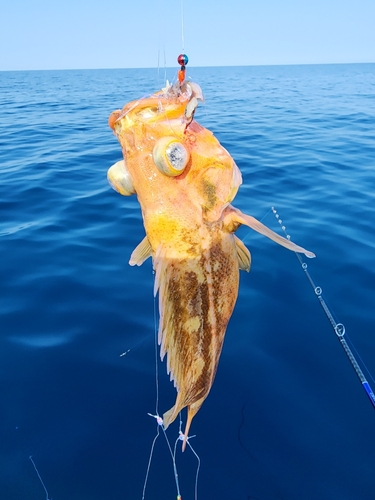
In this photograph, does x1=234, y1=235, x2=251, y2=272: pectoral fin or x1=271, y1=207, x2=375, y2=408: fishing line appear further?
x1=271, y1=207, x2=375, y2=408: fishing line

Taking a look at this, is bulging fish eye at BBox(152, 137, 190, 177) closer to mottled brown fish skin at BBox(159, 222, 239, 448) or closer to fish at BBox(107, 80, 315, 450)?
fish at BBox(107, 80, 315, 450)

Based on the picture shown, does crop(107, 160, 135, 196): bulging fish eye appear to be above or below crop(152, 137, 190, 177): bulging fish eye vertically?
below

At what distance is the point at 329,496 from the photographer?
3.87 metres

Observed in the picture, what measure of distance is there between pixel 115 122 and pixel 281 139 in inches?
600

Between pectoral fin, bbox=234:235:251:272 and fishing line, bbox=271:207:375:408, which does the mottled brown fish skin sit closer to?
pectoral fin, bbox=234:235:251:272

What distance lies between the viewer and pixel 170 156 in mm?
2311

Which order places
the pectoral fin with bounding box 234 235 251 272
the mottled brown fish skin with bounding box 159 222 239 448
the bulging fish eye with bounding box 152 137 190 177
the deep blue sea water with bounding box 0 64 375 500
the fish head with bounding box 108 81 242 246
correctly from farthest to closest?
the deep blue sea water with bounding box 0 64 375 500, the pectoral fin with bounding box 234 235 251 272, the mottled brown fish skin with bounding box 159 222 239 448, the fish head with bounding box 108 81 242 246, the bulging fish eye with bounding box 152 137 190 177

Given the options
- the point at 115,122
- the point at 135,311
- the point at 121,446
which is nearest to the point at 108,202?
the point at 135,311

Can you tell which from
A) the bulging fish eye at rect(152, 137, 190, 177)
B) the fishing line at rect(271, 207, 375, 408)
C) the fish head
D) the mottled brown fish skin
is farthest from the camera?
the fishing line at rect(271, 207, 375, 408)

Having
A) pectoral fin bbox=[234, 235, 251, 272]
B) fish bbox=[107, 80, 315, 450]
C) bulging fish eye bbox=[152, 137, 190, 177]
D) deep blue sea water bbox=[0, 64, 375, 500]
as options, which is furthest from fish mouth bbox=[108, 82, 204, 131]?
deep blue sea water bbox=[0, 64, 375, 500]

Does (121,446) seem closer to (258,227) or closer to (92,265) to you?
(258,227)

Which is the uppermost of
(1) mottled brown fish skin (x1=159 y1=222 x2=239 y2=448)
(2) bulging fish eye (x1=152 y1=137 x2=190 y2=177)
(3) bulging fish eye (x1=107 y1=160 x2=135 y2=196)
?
(2) bulging fish eye (x1=152 y1=137 x2=190 y2=177)

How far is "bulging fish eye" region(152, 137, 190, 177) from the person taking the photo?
7.56 feet

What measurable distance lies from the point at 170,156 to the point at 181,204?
13.2 inches
